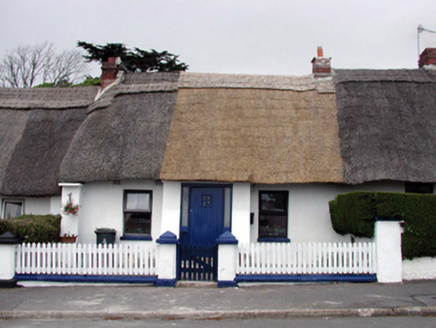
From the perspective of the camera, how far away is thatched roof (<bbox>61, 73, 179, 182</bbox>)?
13117mm

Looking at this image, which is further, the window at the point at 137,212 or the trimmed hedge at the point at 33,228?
the window at the point at 137,212

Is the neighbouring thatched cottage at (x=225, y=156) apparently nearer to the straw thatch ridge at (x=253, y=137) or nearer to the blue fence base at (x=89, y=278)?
the straw thatch ridge at (x=253, y=137)

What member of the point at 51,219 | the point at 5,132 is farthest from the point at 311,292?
the point at 5,132

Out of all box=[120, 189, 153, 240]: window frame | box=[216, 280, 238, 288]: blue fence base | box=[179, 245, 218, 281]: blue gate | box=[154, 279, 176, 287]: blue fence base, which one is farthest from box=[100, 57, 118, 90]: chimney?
box=[216, 280, 238, 288]: blue fence base

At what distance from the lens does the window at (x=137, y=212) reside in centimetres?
1395

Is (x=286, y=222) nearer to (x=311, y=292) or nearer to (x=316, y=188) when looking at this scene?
(x=316, y=188)

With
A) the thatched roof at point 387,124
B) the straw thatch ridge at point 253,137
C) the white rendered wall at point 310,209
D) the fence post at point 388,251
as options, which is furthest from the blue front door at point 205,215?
the fence post at point 388,251

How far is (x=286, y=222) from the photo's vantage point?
45.7ft

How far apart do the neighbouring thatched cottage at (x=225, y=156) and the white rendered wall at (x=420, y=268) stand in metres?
2.56

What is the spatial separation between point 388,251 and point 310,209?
137 inches

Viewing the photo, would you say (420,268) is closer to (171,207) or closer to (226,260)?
(226,260)

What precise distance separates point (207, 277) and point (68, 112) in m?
Answer: 9.35

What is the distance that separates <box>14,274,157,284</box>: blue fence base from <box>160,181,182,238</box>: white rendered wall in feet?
8.45

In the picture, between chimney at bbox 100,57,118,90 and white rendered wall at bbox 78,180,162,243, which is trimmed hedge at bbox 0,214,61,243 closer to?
white rendered wall at bbox 78,180,162,243
